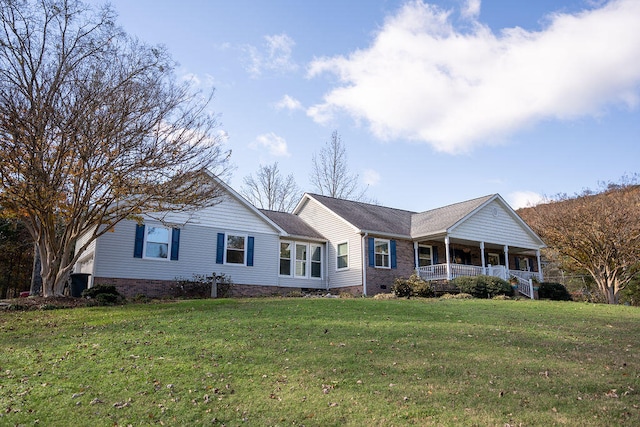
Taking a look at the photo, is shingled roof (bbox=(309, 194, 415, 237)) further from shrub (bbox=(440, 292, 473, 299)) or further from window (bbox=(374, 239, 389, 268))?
shrub (bbox=(440, 292, 473, 299))

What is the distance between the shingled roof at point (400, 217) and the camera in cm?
2439

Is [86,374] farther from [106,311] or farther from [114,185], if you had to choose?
[114,185]

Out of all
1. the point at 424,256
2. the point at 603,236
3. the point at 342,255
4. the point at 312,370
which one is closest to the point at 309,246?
the point at 342,255

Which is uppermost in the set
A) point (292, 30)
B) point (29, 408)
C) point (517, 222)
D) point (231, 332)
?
point (292, 30)

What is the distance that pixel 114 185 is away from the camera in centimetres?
1530

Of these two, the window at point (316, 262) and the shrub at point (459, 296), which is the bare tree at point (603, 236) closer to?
the shrub at point (459, 296)

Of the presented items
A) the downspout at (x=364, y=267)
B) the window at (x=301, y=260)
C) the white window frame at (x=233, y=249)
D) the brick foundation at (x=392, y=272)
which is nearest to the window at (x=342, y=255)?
the downspout at (x=364, y=267)

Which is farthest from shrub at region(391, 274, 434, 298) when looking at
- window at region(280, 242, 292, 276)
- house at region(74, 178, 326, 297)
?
window at region(280, 242, 292, 276)

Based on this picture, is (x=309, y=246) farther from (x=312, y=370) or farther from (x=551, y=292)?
(x=312, y=370)

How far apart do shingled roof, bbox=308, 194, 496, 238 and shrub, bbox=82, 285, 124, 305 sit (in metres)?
11.1

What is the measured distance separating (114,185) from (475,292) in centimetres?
1466

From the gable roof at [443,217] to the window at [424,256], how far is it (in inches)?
43.2

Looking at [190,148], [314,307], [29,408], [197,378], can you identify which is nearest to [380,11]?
[190,148]

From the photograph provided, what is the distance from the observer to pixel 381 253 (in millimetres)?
24078
